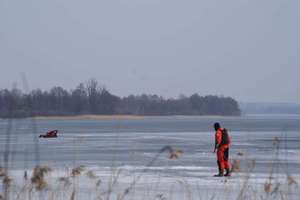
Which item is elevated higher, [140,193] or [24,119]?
[24,119]

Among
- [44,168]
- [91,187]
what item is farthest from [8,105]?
[91,187]

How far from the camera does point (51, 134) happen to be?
39.8 metres

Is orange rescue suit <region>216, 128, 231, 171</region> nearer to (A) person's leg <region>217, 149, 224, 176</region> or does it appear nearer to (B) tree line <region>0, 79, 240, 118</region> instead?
(A) person's leg <region>217, 149, 224, 176</region>

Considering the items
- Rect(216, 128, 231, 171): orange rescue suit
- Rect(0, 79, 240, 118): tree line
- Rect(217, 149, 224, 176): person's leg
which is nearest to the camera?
Rect(217, 149, 224, 176): person's leg

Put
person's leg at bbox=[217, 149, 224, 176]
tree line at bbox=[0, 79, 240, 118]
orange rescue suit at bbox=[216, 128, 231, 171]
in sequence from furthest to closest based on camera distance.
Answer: tree line at bbox=[0, 79, 240, 118]
orange rescue suit at bbox=[216, 128, 231, 171]
person's leg at bbox=[217, 149, 224, 176]

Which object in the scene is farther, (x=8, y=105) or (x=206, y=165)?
(x=206, y=165)

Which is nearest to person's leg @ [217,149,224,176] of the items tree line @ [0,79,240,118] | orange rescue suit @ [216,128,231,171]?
orange rescue suit @ [216,128,231,171]

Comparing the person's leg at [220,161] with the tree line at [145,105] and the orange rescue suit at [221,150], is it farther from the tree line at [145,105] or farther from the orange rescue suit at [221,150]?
the tree line at [145,105]

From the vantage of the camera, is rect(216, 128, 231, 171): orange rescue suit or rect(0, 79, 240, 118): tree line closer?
rect(216, 128, 231, 171): orange rescue suit

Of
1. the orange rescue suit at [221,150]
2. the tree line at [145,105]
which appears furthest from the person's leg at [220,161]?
the tree line at [145,105]

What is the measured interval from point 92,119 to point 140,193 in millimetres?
115463

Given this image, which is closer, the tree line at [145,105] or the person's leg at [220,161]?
the person's leg at [220,161]

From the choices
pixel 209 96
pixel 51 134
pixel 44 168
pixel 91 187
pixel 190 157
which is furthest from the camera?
pixel 209 96

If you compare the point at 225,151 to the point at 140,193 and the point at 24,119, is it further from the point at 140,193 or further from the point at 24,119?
the point at 24,119
